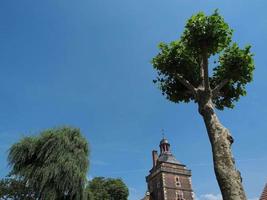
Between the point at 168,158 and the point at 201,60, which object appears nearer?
the point at 201,60

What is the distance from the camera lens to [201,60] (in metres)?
10.3

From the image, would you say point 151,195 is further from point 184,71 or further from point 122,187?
point 184,71

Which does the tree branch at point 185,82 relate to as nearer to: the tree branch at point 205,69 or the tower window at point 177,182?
the tree branch at point 205,69

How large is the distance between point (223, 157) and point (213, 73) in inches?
196

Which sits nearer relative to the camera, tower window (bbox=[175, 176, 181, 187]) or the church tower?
the church tower

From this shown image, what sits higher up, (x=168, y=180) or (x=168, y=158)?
(x=168, y=158)

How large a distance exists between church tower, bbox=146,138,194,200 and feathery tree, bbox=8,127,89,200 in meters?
24.8

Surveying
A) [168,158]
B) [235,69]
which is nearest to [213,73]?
[235,69]

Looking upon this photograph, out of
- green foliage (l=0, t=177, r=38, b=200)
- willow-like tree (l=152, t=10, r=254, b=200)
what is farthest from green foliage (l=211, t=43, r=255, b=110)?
→ green foliage (l=0, t=177, r=38, b=200)

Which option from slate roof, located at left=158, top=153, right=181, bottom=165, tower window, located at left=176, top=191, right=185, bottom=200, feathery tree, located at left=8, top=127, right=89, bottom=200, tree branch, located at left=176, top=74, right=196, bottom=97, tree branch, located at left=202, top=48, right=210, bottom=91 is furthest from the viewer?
slate roof, located at left=158, top=153, right=181, bottom=165

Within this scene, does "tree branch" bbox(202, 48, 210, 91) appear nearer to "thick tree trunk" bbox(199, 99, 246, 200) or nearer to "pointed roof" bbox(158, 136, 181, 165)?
"thick tree trunk" bbox(199, 99, 246, 200)

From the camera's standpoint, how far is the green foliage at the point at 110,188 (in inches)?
1569

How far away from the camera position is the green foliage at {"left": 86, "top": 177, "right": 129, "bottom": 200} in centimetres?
3984

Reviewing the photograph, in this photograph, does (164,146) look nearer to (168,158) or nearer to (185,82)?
(168,158)
